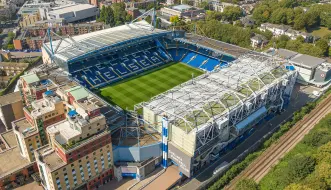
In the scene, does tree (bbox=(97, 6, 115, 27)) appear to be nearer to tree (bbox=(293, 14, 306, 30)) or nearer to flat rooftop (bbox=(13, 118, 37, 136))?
tree (bbox=(293, 14, 306, 30))

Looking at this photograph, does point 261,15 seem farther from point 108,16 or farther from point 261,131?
point 261,131

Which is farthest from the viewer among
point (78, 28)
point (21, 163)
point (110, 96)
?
point (78, 28)

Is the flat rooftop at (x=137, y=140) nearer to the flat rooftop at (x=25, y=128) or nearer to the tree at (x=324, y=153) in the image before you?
the flat rooftop at (x=25, y=128)

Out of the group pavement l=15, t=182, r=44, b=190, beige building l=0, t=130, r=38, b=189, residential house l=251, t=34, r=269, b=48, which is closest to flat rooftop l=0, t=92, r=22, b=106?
beige building l=0, t=130, r=38, b=189

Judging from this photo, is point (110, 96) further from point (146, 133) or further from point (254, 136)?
point (254, 136)

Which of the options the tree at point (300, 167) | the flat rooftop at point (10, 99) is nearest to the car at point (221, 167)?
the tree at point (300, 167)

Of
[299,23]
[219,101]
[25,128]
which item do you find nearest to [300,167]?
[219,101]

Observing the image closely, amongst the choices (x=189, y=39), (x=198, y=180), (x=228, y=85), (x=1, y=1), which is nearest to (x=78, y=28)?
(x=189, y=39)
